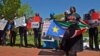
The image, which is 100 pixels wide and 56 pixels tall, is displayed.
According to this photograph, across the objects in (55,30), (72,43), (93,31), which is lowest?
(72,43)

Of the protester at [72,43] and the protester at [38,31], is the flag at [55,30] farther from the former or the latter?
the protester at [38,31]

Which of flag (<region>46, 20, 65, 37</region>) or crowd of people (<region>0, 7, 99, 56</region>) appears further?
flag (<region>46, 20, 65, 37</region>)

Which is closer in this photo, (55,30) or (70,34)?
(70,34)

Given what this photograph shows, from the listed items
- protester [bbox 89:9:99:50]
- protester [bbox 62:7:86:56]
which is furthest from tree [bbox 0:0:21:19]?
protester [bbox 62:7:86:56]

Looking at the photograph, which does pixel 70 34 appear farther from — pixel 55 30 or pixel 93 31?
pixel 93 31

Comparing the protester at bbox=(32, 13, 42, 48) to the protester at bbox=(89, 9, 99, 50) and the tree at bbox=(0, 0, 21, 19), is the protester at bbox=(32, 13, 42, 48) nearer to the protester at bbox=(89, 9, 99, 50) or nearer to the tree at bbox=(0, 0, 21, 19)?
the protester at bbox=(89, 9, 99, 50)

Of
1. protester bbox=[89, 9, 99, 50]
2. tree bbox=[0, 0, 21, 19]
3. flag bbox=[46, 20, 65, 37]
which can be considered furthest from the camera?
tree bbox=[0, 0, 21, 19]

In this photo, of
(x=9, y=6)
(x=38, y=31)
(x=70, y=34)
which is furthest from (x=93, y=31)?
(x=9, y=6)

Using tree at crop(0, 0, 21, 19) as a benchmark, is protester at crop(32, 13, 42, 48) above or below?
below

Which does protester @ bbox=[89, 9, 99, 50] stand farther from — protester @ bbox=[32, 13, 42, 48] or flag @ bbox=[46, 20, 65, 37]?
protester @ bbox=[32, 13, 42, 48]

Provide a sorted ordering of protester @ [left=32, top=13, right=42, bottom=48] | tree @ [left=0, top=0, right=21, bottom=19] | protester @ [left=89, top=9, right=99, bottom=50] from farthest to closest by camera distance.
→ tree @ [left=0, top=0, right=21, bottom=19] → protester @ [left=32, top=13, right=42, bottom=48] → protester @ [left=89, top=9, right=99, bottom=50]

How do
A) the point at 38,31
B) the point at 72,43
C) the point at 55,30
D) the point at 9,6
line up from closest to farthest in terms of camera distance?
the point at 72,43 < the point at 55,30 < the point at 38,31 < the point at 9,6

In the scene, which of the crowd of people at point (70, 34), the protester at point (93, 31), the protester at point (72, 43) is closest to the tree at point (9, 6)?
the crowd of people at point (70, 34)

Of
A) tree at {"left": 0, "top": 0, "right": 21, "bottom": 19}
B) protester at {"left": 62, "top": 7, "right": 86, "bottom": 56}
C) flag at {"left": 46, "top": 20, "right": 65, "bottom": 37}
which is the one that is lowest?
protester at {"left": 62, "top": 7, "right": 86, "bottom": 56}
